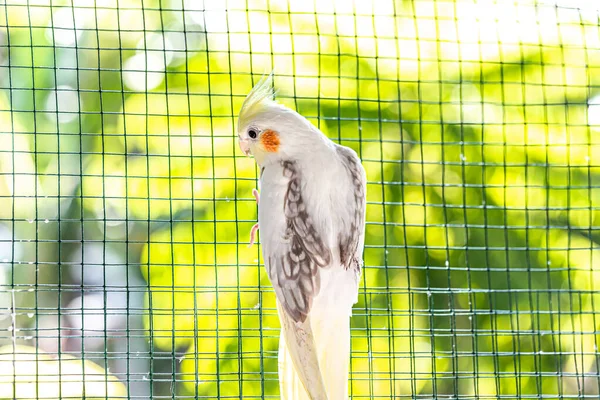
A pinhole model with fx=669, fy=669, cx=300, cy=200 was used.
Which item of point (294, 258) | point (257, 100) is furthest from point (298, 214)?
point (257, 100)

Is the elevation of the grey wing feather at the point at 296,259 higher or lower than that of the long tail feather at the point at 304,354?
higher

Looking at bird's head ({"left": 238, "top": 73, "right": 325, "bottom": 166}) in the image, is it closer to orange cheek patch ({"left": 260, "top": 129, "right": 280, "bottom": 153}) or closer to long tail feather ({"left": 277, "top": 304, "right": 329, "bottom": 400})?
orange cheek patch ({"left": 260, "top": 129, "right": 280, "bottom": 153})

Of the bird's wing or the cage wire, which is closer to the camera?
the bird's wing

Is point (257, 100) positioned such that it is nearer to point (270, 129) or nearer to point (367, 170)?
point (270, 129)

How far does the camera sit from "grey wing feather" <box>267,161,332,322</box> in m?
1.42

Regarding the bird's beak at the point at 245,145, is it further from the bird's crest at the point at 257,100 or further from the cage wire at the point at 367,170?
the cage wire at the point at 367,170

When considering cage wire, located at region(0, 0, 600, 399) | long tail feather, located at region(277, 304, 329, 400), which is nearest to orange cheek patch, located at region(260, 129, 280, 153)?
long tail feather, located at region(277, 304, 329, 400)

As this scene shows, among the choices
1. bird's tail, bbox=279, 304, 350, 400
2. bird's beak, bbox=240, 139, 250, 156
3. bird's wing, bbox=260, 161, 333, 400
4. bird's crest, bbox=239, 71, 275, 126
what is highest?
bird's crest, bbox=239, 71, 275, 126

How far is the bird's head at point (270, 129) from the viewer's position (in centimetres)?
141

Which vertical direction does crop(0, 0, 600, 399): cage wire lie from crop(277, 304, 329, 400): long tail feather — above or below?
above

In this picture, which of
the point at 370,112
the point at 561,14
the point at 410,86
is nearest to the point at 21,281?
the point at 370,112

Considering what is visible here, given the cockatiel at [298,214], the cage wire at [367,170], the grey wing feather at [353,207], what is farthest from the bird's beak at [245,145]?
the cage wire at [367,170]

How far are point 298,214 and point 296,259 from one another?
3.8 inches

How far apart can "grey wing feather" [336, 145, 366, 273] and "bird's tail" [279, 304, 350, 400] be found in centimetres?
14
